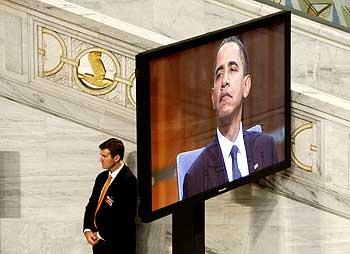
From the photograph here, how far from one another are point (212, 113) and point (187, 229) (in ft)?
2.74

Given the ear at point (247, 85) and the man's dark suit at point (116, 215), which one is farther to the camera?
the man's dark suit at point (116, 215)

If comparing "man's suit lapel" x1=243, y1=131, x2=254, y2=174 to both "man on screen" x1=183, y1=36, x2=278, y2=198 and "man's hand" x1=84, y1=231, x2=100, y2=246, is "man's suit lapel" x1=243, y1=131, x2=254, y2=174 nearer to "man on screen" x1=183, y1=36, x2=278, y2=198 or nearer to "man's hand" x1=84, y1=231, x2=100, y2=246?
"man on screen" x1=183, y1=36, x2=278, y2=198

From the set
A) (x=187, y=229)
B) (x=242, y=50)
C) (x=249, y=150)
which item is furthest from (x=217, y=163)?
(x=242, y=50)

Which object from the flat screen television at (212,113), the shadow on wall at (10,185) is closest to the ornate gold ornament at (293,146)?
the flat screen television at (212,113)

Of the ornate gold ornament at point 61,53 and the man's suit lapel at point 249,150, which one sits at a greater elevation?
the ornate gold ornament at point 61,53

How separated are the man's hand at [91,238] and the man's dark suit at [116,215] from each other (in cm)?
3

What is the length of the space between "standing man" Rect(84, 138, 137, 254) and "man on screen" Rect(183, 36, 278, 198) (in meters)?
0.79

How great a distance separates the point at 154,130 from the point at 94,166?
1.76 m

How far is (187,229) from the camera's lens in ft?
33.9

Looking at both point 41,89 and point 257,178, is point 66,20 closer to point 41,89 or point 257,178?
point 41,89

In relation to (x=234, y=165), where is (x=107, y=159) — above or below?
above

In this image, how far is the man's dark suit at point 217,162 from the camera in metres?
10.0

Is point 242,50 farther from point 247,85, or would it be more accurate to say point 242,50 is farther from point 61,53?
point 61,53

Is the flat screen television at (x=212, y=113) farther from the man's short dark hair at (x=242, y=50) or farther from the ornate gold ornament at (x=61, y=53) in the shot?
the ornate gold ornament at (x=61, y=53)
